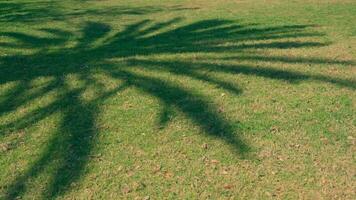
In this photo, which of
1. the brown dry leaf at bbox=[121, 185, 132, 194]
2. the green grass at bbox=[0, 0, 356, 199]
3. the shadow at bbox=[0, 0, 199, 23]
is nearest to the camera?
the brown dry leaf at bbox=[121, 185, 132, 194]

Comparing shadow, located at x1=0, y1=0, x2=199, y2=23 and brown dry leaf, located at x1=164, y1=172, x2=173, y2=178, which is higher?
brown dry leaf, located at x1=164, y1=172, x2=173, y2=178

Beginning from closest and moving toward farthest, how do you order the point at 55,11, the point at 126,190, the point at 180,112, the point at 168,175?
the point at 126,190, the point at 168,175, the point at 180,112, the point at 55,11

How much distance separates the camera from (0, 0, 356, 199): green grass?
486 cm

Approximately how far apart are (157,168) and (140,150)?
0.45m

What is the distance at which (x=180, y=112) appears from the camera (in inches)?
253

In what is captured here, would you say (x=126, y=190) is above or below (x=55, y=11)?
above

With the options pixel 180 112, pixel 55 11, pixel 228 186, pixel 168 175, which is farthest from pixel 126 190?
pixel 55 11

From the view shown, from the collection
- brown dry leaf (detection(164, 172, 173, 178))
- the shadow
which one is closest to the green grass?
brown dry leaf (detection(164, 172, 173, 178))

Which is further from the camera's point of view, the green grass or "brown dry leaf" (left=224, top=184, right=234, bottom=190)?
the green grass

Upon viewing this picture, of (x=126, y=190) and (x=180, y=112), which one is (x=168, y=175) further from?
A: (x=180, y=112)

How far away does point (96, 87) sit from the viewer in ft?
24.5

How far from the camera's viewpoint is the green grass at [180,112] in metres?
4.86

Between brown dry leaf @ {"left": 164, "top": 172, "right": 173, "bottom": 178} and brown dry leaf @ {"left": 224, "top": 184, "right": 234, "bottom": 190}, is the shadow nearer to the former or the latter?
brown dry leaf @ {"left": 164, "top": 172, "right": 173, "bottom": 178}

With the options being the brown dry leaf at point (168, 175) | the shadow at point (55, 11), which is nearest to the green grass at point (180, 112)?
the brown dry leaf at point (168, 175)
